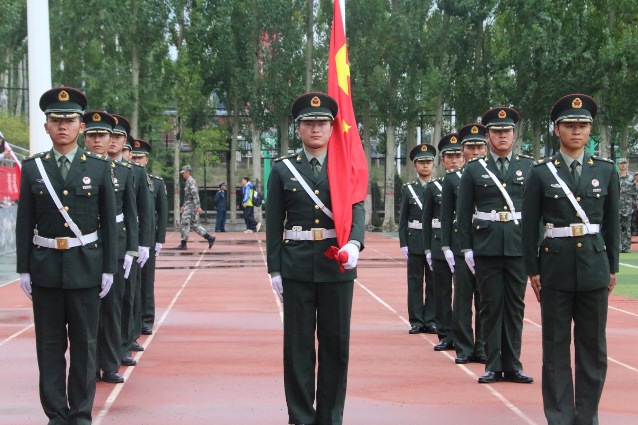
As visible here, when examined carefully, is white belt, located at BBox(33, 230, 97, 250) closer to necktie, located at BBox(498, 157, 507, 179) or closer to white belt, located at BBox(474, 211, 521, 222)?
white belt, located at BBox(474, 211, 521, 222)

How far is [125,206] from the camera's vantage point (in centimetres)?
963

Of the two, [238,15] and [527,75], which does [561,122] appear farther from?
[238,15]

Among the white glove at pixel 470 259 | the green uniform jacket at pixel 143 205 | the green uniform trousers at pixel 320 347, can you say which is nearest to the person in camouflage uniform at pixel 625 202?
the white glove at pixel 470 259

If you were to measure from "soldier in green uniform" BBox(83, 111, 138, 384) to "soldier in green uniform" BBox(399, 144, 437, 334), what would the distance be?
412cm

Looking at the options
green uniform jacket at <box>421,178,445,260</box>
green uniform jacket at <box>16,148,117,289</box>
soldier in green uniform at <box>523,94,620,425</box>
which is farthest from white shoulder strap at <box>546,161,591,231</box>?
green uniform jacket at <box>421,178,445,260</box>

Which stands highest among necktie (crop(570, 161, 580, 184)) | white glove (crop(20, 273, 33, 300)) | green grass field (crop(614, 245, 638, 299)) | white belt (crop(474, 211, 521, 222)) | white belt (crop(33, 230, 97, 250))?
necktie (crop(570, 161, 580, 184))

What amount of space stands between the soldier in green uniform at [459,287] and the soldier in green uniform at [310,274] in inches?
123

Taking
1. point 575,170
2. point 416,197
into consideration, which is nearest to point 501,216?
point 575,170

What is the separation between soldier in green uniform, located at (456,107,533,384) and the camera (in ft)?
31.5

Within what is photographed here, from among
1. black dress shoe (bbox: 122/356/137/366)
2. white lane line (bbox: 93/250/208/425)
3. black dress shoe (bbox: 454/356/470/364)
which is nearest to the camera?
white lane line (bbox: 93/250/208/425)

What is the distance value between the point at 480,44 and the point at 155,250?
27.0 m

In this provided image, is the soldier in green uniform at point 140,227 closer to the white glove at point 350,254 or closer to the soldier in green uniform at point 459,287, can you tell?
the soldier in green uniform at point 459,287

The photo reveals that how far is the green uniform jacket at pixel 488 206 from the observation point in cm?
965

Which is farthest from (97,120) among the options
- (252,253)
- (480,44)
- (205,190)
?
A: (205,190)
